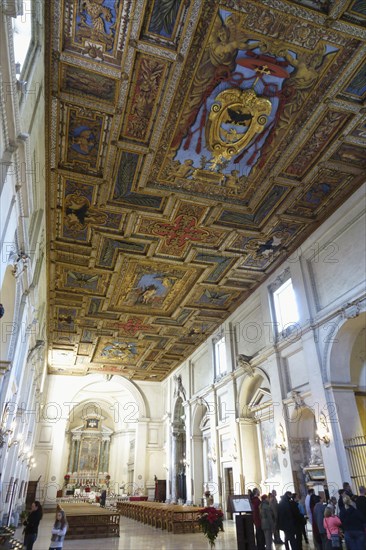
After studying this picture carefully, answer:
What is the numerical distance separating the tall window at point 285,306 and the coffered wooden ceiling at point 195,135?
98 cm

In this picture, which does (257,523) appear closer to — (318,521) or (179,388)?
(318,521)

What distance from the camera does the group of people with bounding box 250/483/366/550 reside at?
659cm

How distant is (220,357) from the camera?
1967 cm

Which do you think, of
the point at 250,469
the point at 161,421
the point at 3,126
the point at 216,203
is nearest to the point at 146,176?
the point at 216,203

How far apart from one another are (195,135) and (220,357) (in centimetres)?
1254

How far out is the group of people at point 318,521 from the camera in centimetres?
659

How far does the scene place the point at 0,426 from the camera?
28.3ft

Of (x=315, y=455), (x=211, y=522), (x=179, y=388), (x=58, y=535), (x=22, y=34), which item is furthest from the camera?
(x=179, y=388)

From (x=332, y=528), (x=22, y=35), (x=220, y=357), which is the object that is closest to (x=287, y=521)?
(x=332, y=528)

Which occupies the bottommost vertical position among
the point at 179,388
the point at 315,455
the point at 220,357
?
the point at 315,455

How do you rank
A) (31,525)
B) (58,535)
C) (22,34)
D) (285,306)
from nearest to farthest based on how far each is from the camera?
1. (22,34)
2. (58,535)
3. (31,525)
4. (285,306)

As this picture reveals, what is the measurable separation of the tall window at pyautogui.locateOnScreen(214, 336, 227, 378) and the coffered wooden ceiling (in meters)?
4.24

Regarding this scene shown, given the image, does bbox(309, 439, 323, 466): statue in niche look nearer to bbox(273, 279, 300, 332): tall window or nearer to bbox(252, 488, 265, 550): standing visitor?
bbox(252, 488, 265, 550): standing visitor

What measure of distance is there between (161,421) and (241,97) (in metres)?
23.9
